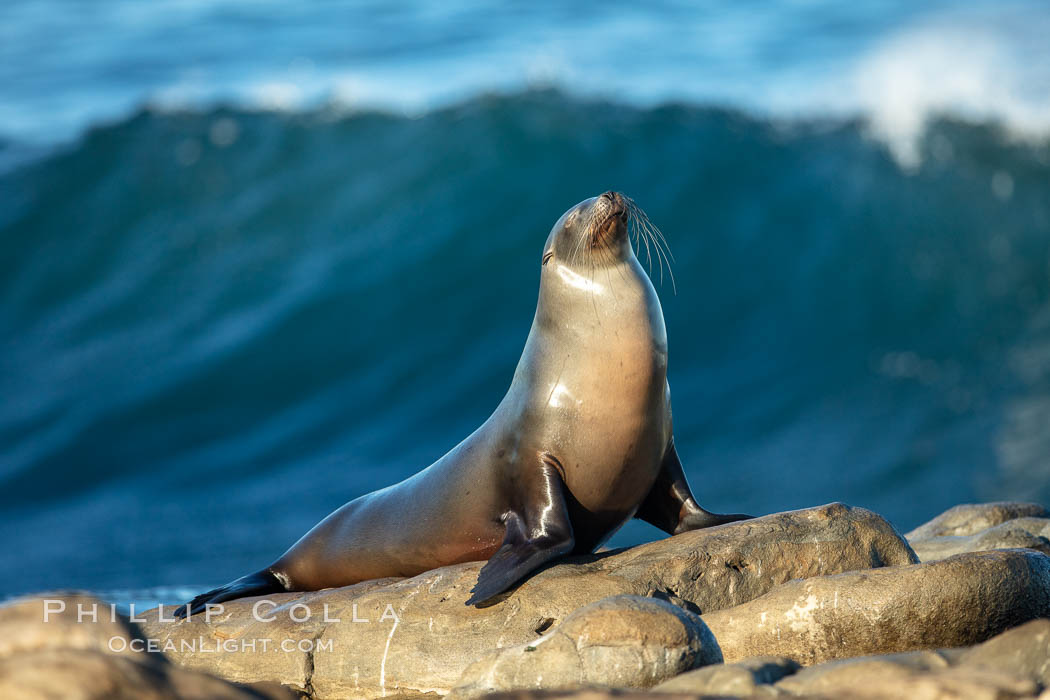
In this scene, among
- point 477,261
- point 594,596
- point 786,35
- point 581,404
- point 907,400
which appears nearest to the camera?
point 594,596

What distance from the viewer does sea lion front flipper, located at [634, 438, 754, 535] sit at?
6605 mm

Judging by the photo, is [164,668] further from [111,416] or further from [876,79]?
[876,79]

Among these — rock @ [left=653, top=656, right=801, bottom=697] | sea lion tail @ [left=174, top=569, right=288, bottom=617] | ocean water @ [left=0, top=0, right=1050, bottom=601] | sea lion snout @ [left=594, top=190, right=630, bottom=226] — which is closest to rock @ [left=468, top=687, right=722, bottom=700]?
rock @ [left=653, top=656, right=801, bottom=697]

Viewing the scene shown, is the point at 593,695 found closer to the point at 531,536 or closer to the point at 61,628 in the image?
the point at 61,628

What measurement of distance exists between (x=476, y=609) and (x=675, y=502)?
1392 millimetres

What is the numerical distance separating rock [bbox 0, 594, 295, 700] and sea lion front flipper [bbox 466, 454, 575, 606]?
1.98m

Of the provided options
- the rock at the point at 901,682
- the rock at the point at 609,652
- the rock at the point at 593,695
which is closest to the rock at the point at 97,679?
the rock at the point at 593,695

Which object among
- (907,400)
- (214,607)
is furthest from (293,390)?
(214,607)

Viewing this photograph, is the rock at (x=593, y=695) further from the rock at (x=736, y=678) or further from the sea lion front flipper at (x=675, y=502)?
the sea lion front flipper at (x=675, y=502)

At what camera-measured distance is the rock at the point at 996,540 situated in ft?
22.3

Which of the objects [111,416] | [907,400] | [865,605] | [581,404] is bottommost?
[865,605]

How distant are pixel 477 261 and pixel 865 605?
14345mm

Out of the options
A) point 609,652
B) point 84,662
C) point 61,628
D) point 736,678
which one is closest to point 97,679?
point 84,662

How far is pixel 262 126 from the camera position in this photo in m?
21.7
